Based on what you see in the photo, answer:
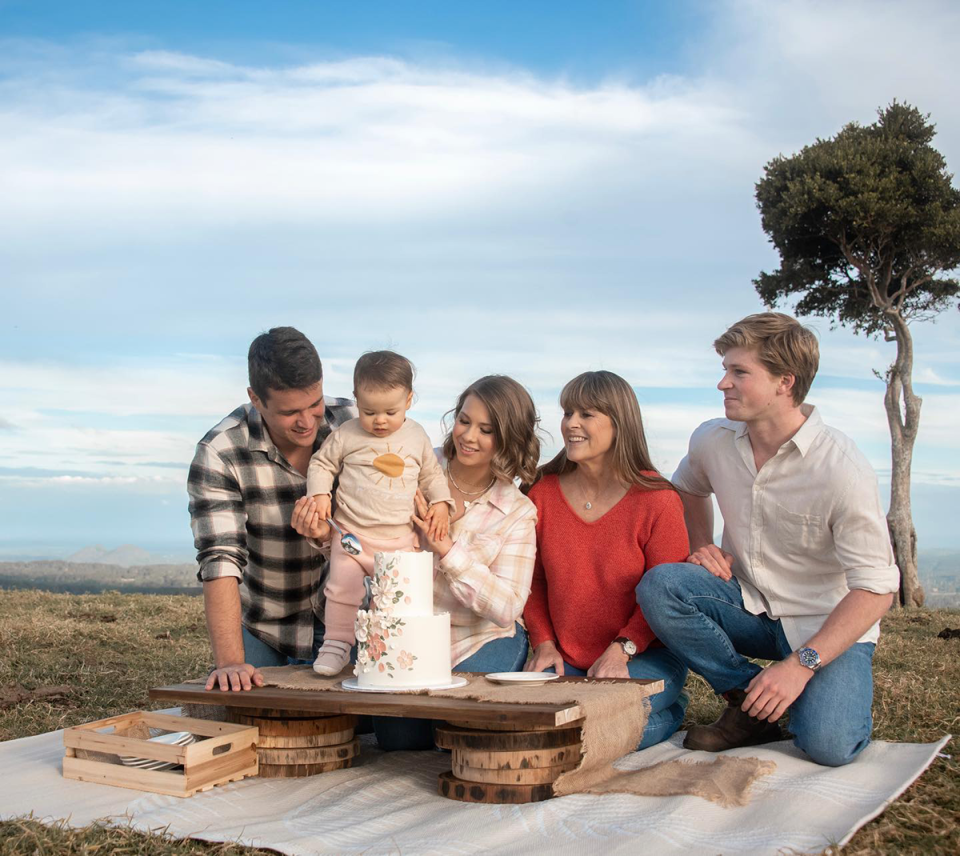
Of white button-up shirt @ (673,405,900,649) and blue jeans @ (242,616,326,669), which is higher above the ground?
white button-up shirt @ (673,405,900,649)

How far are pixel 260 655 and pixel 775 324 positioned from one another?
288 cm

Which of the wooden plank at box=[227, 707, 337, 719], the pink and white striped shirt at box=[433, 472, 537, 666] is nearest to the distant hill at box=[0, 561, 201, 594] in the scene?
the pink and white striped shirt at box=[433, 472, 537, 666]

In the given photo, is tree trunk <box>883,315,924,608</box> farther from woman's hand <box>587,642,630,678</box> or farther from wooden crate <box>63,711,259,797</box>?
wooden crate <box>63,711,259,797</box>

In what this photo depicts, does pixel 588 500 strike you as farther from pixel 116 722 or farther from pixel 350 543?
pixel 116 722

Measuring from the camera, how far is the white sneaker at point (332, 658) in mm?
3965

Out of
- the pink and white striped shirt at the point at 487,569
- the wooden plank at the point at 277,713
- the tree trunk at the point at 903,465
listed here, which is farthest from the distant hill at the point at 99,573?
the wooden plank at the point at 277,713

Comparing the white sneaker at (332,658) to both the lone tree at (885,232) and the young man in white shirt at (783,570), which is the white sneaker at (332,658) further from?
the lone tree at (885,232)

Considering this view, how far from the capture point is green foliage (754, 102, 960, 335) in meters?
13.2

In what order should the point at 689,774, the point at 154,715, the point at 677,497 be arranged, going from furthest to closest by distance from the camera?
the point at 677,497 → the point at 154,715 → the point at 689,774

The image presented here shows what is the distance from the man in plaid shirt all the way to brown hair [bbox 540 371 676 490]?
1127 mm

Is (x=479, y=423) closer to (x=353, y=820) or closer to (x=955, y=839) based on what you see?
(x=353, y=820)

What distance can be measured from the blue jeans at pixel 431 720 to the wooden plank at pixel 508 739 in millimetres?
803

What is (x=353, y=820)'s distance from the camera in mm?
3195

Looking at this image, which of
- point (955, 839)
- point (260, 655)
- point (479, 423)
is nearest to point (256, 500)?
point (260, 655)
